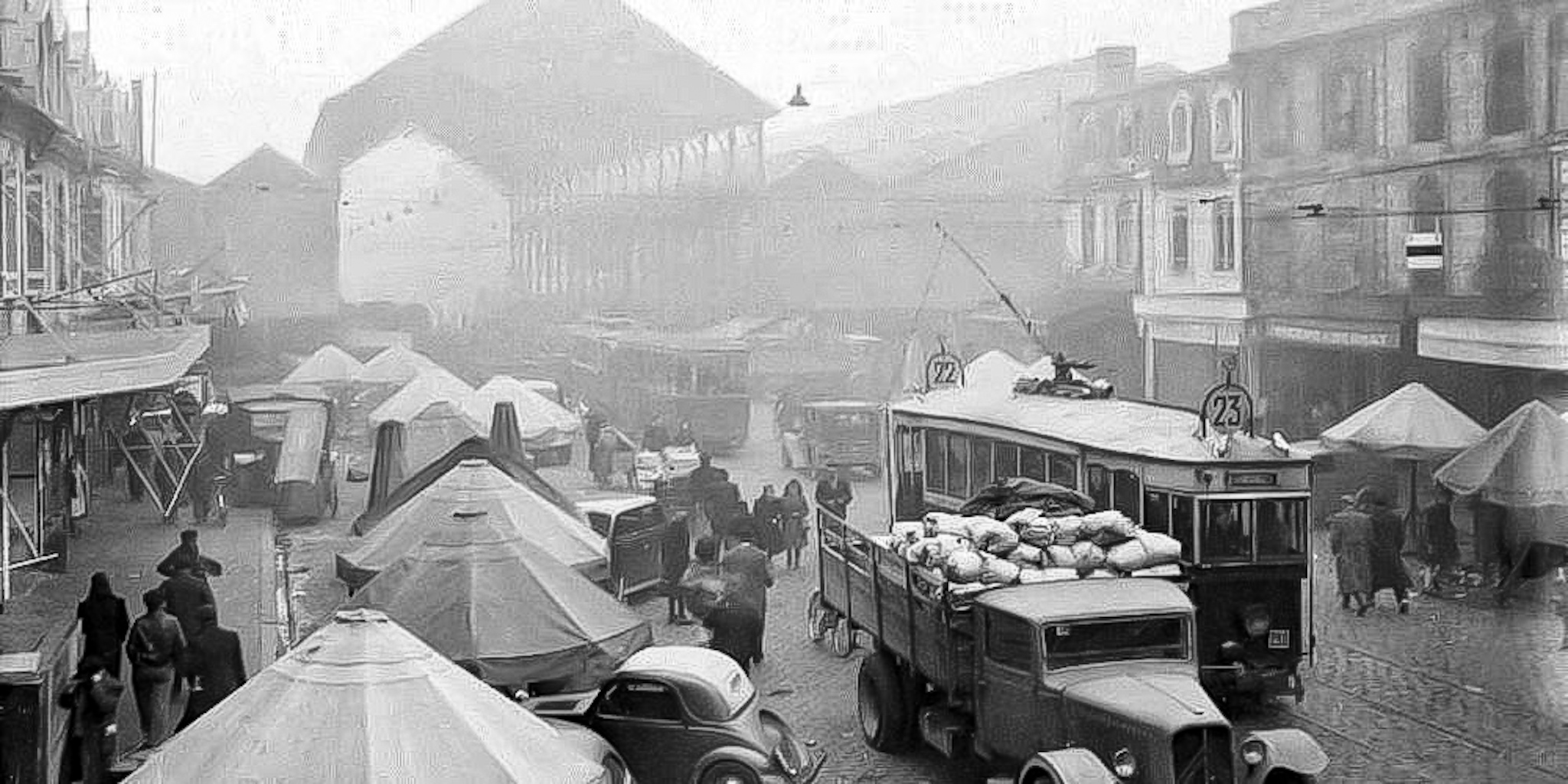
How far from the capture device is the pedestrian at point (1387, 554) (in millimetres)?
11867

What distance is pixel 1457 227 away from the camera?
14281mm

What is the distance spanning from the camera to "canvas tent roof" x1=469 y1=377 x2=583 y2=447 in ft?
49.1

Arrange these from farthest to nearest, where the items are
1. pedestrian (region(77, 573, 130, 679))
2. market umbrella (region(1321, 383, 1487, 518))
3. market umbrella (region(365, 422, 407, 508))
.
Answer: market umbrella (region(1321, 383, 1487, 518)) < market umbrella (region(365, 422, 407, 508)) < pedestrian (region(77, 573, 130, 679))

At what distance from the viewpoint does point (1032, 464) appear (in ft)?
36.2

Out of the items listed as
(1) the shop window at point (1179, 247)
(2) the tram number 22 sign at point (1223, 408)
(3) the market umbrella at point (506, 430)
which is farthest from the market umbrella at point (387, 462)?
(1) the shop window at point (1179, 247)

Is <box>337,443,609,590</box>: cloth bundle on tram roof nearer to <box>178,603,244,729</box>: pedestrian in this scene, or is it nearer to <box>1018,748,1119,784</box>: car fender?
<box>178,603,244,729</box>: pedestrian

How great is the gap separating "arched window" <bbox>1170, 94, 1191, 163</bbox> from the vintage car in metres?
8.98

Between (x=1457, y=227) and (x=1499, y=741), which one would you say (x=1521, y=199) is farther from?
(x=1499, y=741)

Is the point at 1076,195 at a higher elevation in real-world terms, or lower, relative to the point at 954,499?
higher

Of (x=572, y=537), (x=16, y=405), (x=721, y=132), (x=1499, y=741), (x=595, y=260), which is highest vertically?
(x=721, y=132)

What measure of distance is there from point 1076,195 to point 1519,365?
4369mm

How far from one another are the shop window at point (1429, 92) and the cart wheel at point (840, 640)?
7083 mm

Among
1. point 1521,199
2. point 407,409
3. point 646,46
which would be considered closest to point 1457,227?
point 1521,199

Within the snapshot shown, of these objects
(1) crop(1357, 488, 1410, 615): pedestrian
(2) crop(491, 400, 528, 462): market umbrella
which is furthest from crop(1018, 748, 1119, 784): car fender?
(2) crop(491, 400, 528, 462): market umbrella
